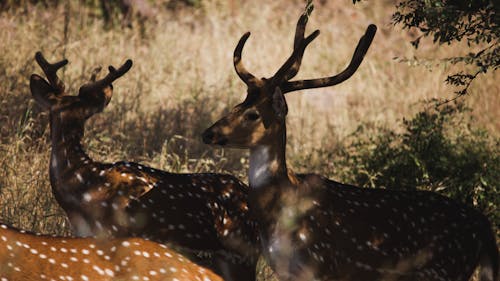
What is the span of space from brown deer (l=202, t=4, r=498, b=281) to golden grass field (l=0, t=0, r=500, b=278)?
1.79 metres

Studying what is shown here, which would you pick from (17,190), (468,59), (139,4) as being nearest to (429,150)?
(468,59)

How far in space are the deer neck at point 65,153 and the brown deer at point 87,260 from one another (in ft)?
5.10

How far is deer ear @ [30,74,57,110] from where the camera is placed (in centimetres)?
781

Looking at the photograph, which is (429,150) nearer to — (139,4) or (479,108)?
(479,108)

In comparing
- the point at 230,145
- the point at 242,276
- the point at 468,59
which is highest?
the point at 468,59

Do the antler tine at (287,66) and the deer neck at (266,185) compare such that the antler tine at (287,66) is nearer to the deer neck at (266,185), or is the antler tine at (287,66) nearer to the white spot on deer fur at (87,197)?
the deer neck at (266,185)

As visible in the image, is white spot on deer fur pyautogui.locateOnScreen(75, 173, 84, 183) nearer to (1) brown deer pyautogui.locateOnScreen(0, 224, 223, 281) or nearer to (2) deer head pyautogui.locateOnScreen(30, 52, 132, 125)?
(2) deer head pyautogui.locateOnScreen(30, 52, 132, 125)

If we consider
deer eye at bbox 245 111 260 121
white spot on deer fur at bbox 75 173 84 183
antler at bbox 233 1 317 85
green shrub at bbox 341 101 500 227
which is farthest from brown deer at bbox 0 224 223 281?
green shrub at bbox 341 101 500 227

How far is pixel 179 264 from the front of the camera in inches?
229

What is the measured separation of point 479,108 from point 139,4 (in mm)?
5002

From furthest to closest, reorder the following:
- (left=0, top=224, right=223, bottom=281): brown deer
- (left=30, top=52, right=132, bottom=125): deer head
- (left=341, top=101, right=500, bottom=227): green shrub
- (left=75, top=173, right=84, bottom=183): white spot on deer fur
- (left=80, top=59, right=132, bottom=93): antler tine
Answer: (left=341, top=101, right=500, bottom=227): green shrub, (left=80, top=59, right=132, bottom=93): antler tine, (left=30, top=52, right=132, bottom=125): deer head, (left=75, top=173, right=84, bottom=183): white spot on deer fur, (left=0, top=224, right=223, bottom=281): brown deer

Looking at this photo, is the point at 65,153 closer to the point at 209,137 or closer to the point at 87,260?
the point at 209,137

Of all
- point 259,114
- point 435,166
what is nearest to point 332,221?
point 259,114

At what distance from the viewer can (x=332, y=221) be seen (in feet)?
23.2
